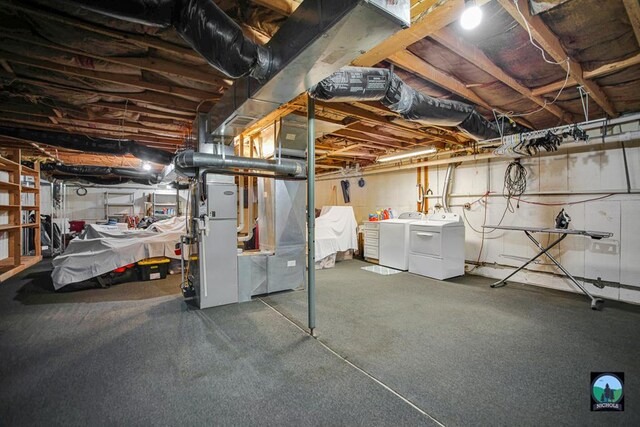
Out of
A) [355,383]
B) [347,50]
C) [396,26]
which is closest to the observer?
[396,26]

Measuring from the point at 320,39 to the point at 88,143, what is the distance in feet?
14.0

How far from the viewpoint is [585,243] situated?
3.83 m

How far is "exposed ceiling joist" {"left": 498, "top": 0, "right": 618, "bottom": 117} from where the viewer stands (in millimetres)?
1692

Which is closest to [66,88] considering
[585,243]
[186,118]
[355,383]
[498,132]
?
[186,118]

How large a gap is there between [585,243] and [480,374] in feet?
10.6

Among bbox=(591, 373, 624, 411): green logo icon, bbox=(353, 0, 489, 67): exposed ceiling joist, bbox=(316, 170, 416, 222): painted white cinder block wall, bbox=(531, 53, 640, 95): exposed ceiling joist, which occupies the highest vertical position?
bbox=(531, 53, 640, 95): exposed ceiling joist

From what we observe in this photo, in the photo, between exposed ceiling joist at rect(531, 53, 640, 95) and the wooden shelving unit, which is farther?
the wooden shelving unit

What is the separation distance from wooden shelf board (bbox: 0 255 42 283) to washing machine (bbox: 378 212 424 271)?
20.9ft

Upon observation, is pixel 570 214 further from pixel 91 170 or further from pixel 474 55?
pixel 91 170

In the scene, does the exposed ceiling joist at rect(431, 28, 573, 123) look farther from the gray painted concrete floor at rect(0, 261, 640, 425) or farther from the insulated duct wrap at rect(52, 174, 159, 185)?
the insulated duct wrap at rect(52, 174, 159, 185)

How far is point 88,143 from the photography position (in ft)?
13.2

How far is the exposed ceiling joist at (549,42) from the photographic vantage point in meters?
1.69

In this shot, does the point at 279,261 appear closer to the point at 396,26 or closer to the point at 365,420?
the point at 365,420

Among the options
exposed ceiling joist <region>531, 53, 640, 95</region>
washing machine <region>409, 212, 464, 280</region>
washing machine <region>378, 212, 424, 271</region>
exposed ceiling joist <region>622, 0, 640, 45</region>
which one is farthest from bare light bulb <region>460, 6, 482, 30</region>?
washing machine <region>378, 212, 424, 271</region>
